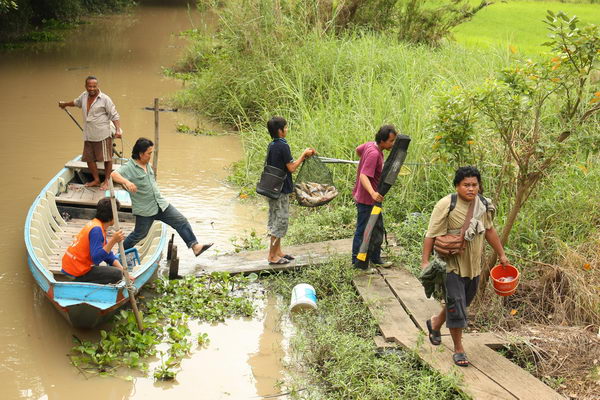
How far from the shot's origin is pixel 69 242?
7.06 metres

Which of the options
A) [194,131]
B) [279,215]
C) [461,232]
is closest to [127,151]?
[194,131]

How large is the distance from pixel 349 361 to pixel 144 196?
2.37 m

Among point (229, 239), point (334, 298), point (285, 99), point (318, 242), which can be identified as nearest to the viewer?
point (334, 298)

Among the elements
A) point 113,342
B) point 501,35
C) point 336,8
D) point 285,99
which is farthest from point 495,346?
point 501,35

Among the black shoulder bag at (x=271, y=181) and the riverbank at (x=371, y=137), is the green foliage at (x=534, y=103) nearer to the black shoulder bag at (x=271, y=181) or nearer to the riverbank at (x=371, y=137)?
the riverbank at (x=371, y=137)

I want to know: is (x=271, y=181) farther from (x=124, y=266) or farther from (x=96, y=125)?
(x=96, y=125)

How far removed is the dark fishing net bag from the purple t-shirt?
47 cm

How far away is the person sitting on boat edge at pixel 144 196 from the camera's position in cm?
604

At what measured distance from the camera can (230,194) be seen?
9461 mm

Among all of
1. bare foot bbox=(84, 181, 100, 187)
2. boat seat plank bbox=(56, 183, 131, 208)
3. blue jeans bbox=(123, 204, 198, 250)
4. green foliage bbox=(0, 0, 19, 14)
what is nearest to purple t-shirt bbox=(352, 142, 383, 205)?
blue jeans bbox=(123, 204, 198, 250)

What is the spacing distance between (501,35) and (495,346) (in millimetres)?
13710

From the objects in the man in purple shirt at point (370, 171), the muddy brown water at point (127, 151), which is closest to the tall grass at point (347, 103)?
the man in purple shirt at point (370, 171)

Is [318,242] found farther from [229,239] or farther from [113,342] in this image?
[113,342]

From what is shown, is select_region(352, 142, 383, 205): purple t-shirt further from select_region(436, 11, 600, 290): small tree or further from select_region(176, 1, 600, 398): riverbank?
select_region(436, 11, 600, 290): small tree
